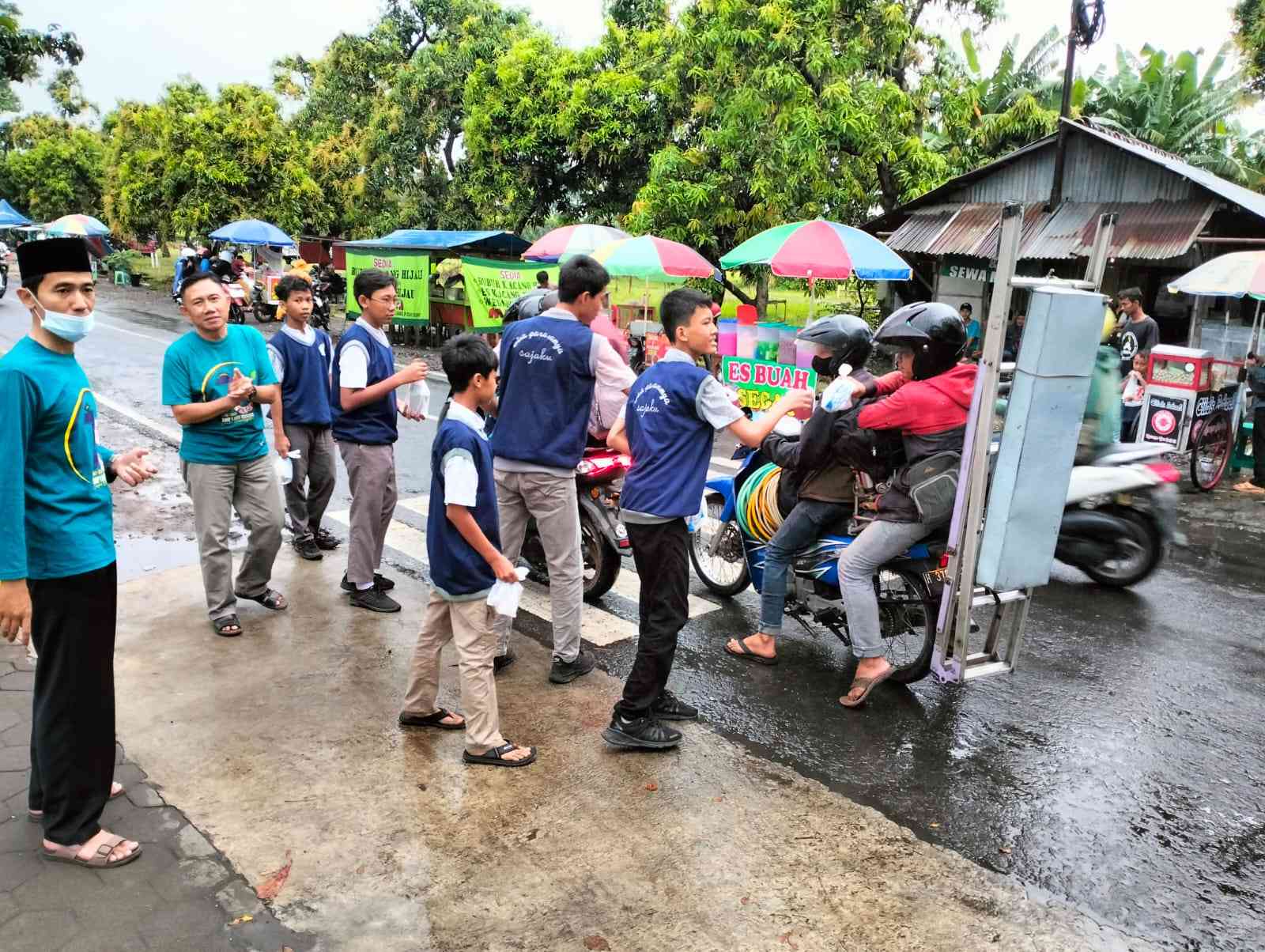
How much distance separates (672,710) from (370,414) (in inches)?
93.3

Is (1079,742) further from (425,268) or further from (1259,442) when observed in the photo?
(425,268)

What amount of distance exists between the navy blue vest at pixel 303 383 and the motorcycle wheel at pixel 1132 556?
497 cm

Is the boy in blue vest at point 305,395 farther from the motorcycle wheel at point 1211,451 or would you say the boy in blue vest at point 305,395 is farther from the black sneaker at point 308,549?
the motorcycle wheel at point 1211,451

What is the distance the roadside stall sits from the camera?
1712cm

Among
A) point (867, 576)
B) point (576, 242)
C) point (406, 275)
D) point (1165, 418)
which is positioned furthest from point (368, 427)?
point (406, 275)

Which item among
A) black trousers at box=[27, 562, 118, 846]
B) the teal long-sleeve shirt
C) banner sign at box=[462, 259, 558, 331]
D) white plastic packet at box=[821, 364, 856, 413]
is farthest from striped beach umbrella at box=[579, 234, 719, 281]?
black trousers at box=[27, 562, 118, 846]

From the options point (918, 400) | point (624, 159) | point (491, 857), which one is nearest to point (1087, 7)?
point (624, 159)

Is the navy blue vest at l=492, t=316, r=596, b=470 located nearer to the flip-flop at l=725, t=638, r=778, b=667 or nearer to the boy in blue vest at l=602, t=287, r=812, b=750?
the boy in blue vest at l=602, t=287, r=812, b=750

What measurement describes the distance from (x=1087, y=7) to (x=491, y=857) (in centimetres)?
1256

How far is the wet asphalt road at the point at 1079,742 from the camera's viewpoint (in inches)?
Result: 127

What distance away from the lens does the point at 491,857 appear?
3162 millimetres

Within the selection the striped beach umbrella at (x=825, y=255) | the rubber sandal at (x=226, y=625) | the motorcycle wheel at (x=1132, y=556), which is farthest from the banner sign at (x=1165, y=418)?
the rubber sandal at (x=226, y=625)

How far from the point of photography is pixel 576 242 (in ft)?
45.2

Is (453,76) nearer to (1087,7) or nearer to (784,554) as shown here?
(1087,7)
